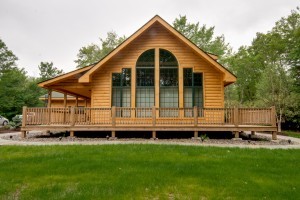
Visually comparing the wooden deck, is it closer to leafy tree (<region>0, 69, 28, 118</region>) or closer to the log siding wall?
the log siding wall

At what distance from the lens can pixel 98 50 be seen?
47.2m

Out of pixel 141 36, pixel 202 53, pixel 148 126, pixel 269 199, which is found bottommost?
pixel 269 199

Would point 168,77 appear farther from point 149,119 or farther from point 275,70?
point 275,70

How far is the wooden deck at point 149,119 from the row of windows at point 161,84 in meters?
0.60

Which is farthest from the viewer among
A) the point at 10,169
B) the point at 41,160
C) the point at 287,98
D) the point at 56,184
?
the point at 287,98

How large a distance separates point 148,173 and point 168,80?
842 centimetres

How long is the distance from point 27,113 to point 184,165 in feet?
30.9

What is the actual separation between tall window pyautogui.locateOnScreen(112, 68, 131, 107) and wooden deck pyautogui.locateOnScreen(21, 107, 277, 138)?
54 centimetres

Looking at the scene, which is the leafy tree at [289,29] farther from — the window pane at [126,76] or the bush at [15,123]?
the bush at [15,123]

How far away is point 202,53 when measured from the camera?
1270cm

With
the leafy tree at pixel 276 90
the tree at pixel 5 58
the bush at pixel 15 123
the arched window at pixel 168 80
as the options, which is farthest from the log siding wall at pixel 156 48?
the tree at pixel 5 58

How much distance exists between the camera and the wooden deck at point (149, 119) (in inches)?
460

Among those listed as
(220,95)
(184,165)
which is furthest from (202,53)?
(184,165)

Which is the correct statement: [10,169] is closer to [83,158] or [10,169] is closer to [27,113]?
[83,158]
